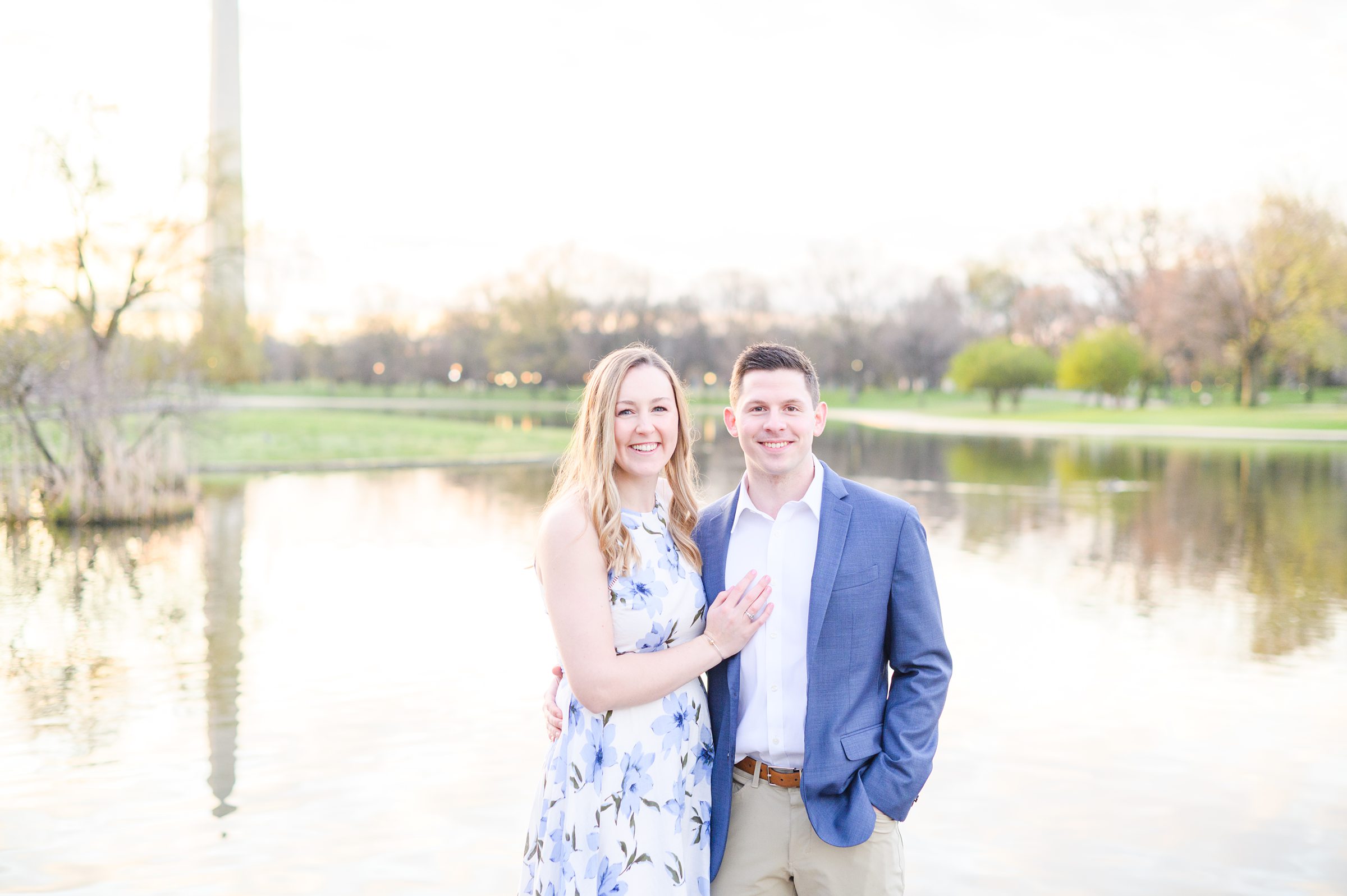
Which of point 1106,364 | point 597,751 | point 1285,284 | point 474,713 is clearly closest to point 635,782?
point 597,751

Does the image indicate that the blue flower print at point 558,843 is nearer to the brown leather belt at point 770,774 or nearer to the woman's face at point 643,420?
the brown leather belt at point 770,774

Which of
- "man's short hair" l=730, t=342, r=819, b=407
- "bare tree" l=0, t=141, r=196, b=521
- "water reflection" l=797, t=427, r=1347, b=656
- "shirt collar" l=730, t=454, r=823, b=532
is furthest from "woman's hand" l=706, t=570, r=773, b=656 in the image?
"bare tree" l=0, t=141, r=196, b=521

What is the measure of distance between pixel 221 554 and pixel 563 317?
2688 inches

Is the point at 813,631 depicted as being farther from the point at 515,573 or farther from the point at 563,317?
the point at 563,317

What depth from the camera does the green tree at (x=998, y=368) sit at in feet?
205

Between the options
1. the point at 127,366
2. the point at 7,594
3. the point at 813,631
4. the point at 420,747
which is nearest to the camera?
the point at 813,631

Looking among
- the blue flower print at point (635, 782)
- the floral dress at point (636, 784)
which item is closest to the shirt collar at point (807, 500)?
the floral dress at point (636, 784)

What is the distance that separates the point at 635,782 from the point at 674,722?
196mm

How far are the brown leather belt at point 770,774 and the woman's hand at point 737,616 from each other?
35 centimetres

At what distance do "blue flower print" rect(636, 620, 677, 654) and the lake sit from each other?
2.28 m

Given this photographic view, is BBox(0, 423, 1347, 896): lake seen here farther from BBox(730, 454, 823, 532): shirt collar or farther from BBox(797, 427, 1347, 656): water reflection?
BBox(730, 454, 823, 532): shirt collar

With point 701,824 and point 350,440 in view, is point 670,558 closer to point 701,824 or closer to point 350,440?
point 701,824

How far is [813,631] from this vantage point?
3004mm

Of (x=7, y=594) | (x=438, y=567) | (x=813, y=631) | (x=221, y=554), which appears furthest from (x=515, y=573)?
(x=813, y=631)
